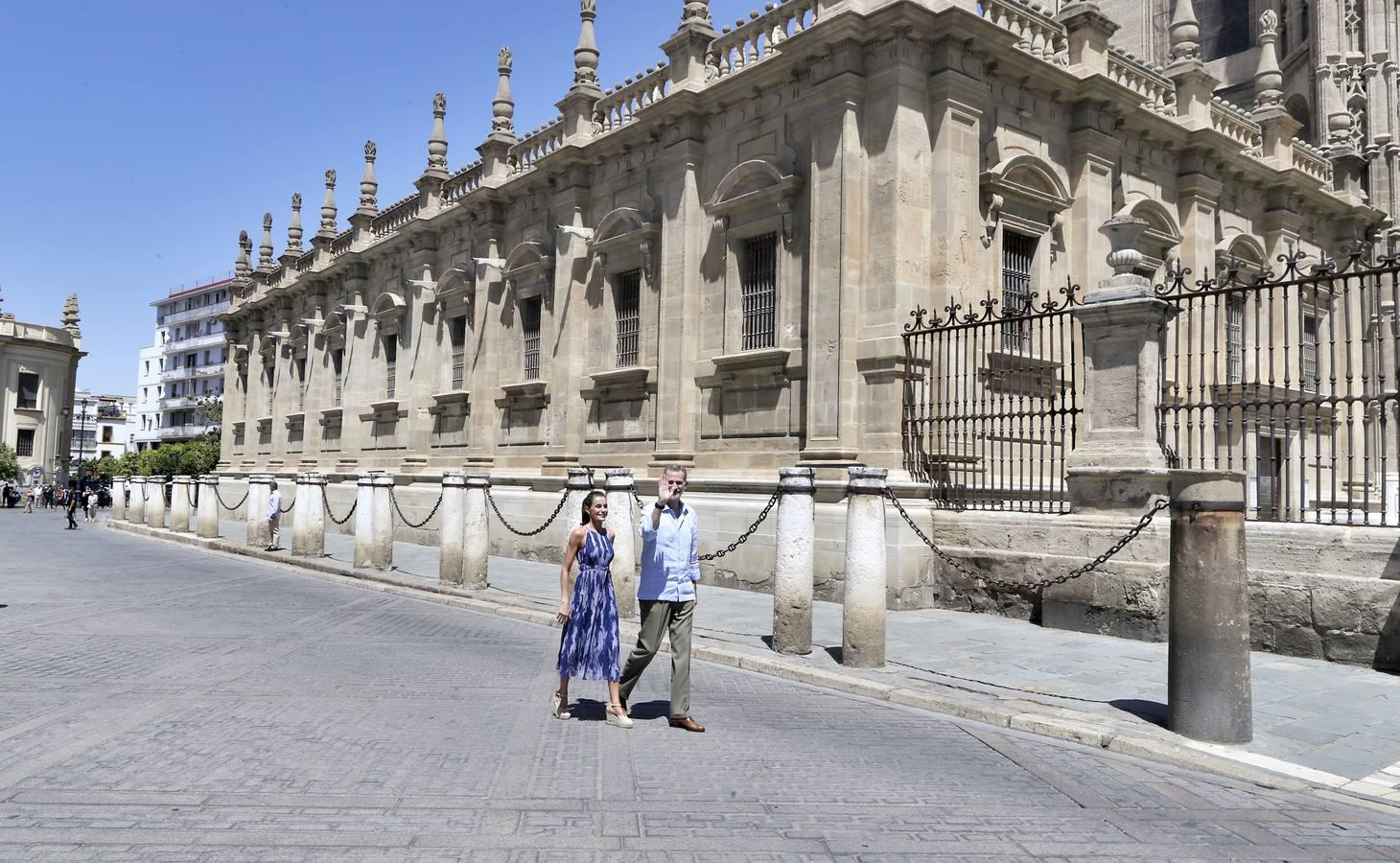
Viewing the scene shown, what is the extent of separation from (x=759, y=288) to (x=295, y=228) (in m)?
24.9

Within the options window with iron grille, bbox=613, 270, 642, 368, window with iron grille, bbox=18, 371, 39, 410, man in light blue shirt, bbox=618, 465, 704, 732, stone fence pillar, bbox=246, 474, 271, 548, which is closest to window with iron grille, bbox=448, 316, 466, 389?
stone fence pillar, bbox=246, 474, 271, 548

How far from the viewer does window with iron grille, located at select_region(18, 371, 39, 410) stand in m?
64.4

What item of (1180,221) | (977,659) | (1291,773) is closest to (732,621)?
(977,659)

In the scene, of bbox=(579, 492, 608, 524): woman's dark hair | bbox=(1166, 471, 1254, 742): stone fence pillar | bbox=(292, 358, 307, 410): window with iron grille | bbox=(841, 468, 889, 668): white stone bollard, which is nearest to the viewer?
bbox=(1166, 471, 1254, 742): stone fence pillar

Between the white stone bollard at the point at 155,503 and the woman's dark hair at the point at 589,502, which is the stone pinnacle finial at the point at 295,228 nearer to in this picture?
the white stone bollard at the point at 155,503

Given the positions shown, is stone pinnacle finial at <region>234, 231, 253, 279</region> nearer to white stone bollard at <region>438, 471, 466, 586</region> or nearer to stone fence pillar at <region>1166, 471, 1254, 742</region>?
white stone bollard at <region>438, 471, 466, 586</region>

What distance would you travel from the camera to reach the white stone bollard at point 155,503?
26906 mm

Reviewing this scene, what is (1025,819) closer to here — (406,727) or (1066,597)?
(406,727)

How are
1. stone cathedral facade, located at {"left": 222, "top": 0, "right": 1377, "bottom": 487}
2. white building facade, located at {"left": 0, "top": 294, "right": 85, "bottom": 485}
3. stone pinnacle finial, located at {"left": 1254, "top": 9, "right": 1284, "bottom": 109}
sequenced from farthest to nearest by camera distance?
white building facade, located at {"left": 0, "top": 294, "right": 85, "bottom": 485} → stone pinnacle finial, located at {"left": 1254, "top": 9, "right": 1284, "bottom": 109} → stone cathedral facade, located at {"left": 222, "top": 0, "right": 1377, "bottom": 487}

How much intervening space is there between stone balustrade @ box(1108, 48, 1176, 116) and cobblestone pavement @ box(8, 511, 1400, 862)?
40.2 ft

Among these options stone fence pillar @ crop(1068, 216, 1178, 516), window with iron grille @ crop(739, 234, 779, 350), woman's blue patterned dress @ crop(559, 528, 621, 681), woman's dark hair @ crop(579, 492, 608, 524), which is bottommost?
woman's blue patterned dress @ crop(559, 528, 621, 681)

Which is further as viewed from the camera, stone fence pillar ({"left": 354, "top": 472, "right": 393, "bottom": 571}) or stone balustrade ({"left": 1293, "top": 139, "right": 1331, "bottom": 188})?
stone balustrade ({"left": 1293, "top": 139, "right": 1331, "bottom": 188})

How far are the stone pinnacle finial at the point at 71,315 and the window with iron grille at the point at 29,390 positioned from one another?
23.2 feet

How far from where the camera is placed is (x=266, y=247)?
36.2m
